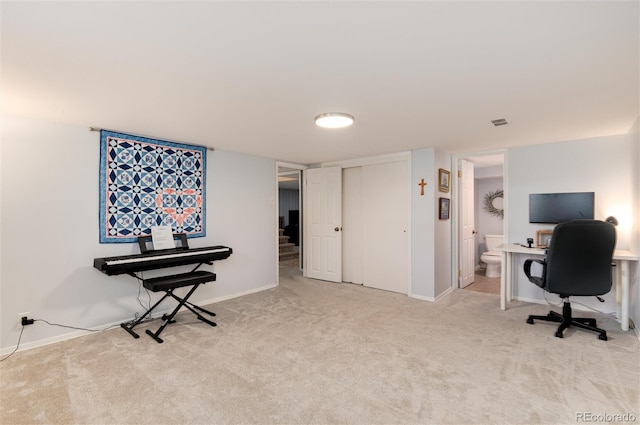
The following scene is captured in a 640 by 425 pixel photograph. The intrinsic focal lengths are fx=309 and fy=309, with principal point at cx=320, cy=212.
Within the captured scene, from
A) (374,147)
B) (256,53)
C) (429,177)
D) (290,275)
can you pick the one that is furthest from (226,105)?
(290,275)

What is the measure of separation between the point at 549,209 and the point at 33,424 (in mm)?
5248

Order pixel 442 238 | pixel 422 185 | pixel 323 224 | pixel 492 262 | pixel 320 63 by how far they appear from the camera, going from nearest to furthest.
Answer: pixel 320 63 → pixel 422 185 → pixel 442 238 → pixel 323 224 → pixel 492 262

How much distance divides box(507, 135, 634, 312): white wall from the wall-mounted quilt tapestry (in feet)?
14.0

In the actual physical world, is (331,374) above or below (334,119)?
below

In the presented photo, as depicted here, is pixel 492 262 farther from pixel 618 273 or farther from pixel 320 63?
pixel 320 63

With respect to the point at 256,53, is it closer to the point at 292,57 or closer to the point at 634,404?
the point at 292,57

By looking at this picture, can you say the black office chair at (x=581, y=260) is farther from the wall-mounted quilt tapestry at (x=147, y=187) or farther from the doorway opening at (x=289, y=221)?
the wall-mounted quilt tapestry at (x=147, y=187)

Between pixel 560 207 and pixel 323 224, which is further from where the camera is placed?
pixel 323 224

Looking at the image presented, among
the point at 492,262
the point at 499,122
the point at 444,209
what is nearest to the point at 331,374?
the point at 499,122

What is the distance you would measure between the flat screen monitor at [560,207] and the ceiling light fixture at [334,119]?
2907mm

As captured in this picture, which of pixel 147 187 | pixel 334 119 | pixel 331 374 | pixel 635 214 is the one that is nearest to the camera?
pixel 331 374

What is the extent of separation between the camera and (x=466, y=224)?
16.7 feet

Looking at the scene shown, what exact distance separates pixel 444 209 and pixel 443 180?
1.38 feet

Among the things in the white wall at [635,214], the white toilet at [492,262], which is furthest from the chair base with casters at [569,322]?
the white toilet at [492,262]
